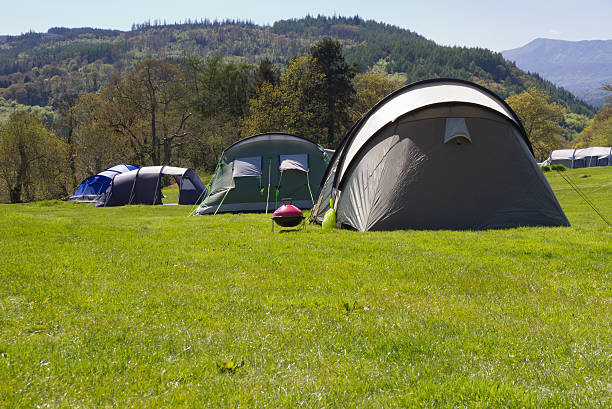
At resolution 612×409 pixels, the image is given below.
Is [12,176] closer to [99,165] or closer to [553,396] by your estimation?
[99,165]

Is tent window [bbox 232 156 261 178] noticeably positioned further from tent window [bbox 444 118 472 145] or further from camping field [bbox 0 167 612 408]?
camping field [bbox 0 167 612 408]

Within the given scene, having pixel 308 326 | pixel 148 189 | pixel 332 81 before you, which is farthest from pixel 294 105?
pixel 308 326

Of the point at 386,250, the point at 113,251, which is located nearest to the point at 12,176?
the point at 113,251

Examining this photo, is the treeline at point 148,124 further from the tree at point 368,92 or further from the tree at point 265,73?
the tree at point 368,92

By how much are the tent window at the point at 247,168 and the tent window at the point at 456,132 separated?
27.4ft

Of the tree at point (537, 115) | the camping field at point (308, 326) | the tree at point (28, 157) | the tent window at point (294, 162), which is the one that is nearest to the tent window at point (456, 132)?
the camping field at point (308, 326)

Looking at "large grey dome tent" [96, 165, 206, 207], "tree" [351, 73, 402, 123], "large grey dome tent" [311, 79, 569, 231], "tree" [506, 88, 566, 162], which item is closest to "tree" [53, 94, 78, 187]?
"large grey dome tent" [96, 165, 206, 207]

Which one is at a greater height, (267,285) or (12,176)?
(267,285)

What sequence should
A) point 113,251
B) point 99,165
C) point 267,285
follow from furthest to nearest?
point 99,165
point 113,251
point 267,285

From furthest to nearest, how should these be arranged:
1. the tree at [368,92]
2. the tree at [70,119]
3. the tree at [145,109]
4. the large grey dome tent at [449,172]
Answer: the tree at [368,92]
the tree at [145,109]
the tree at [70,119]
the large grey dome tent at [449,172]

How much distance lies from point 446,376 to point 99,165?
119 ft

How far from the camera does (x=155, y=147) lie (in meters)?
37.5

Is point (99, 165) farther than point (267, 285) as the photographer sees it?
Yes

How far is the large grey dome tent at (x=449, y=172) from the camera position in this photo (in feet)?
28.7
